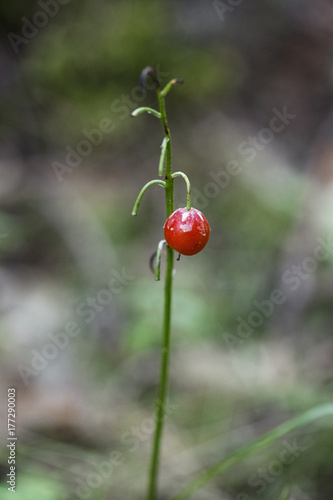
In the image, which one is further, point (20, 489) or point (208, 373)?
point (208, 373)

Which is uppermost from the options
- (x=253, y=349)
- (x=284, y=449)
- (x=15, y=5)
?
(x=15, y=5)

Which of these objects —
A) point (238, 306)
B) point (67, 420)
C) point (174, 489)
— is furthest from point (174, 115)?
point (174, 489)

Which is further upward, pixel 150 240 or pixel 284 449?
pixel 150 240

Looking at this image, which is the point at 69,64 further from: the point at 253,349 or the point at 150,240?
the point at 253,349
